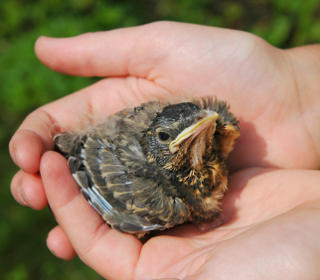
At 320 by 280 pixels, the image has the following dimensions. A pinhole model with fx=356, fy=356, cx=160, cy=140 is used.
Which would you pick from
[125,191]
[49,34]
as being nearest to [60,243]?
[125,191]

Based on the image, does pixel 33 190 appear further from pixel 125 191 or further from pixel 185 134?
pixel 185 134

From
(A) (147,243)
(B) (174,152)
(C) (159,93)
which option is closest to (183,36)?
(C) (159,93)

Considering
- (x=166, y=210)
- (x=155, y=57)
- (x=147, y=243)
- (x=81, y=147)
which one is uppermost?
(x=155, y=57)

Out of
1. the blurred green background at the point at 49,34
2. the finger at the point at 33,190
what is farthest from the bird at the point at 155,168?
the blurred green background at the point at 49,34

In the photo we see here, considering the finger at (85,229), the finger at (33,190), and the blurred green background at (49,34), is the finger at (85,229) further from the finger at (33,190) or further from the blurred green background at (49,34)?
the blurred green background at (49,34)

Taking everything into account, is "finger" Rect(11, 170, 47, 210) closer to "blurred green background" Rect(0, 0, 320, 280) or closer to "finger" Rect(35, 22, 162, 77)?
"finger" Rect(35, 22, 162, 77)

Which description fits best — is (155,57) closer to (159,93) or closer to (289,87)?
(159,93)

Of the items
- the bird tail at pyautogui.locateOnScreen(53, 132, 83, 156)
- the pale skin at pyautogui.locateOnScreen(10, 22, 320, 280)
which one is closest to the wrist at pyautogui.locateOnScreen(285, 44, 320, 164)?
the pale skin at pyautogui.locateOnScreen(10, 22, 320, 280)
